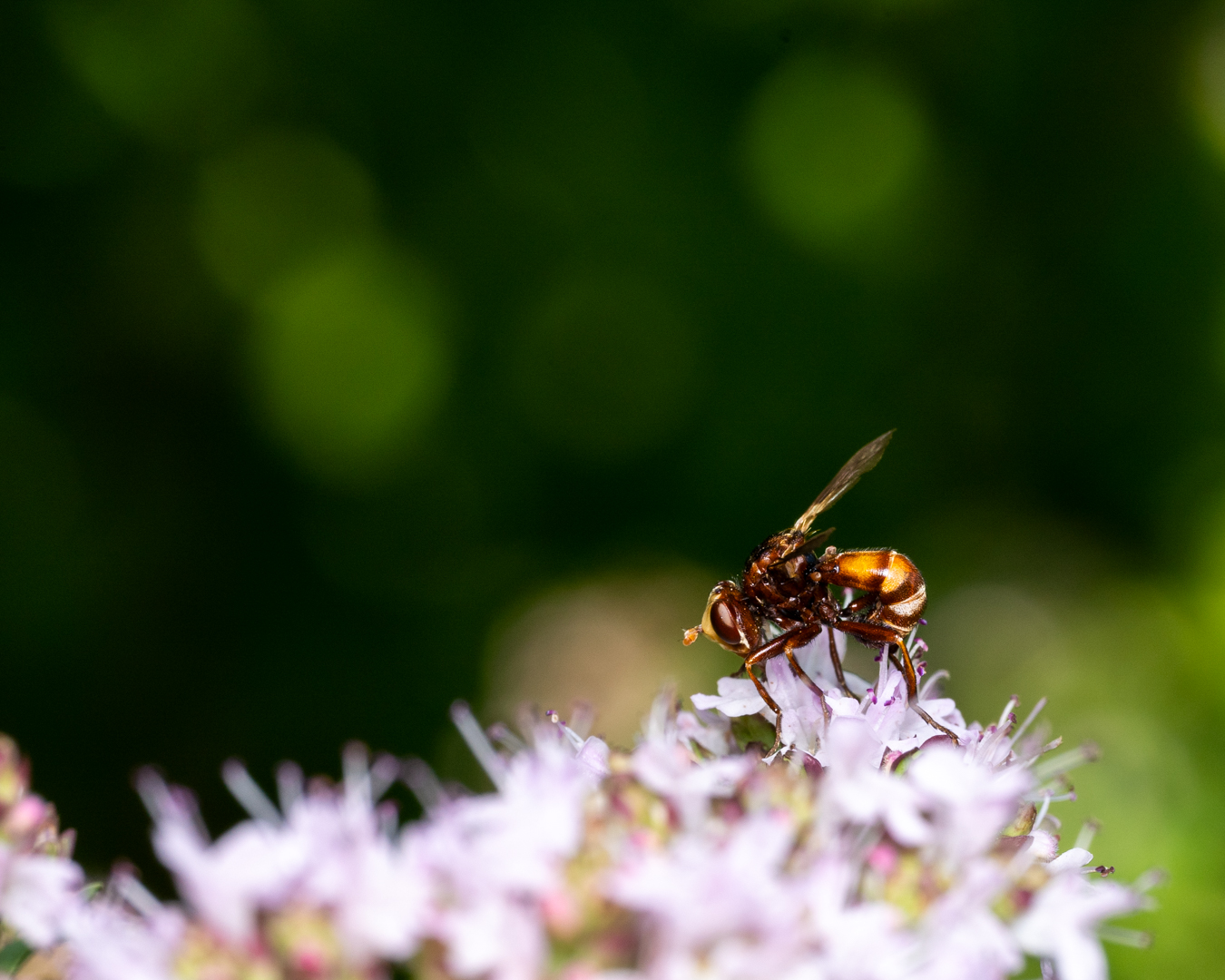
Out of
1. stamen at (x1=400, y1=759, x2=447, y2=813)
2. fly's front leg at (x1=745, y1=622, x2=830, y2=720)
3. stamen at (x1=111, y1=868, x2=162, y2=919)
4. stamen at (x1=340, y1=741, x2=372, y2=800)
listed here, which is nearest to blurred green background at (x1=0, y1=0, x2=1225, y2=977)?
fly's front leg at (x1=745, y1=622, x2=830, y2=720)

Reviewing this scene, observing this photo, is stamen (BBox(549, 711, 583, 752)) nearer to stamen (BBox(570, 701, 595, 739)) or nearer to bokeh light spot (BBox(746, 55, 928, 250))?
stamen (BBox(570, 701, 595, 739))

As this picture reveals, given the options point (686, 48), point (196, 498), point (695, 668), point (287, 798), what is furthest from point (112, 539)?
point (287, 798)

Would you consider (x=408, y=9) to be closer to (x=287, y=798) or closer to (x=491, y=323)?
(x=491, y=323)

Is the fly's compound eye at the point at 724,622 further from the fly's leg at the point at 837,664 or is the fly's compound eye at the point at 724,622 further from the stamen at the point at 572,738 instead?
the stamen at the point at 572,738

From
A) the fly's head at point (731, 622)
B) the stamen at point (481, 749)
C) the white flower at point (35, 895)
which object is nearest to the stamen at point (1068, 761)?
the fly's head at point (731, 622)

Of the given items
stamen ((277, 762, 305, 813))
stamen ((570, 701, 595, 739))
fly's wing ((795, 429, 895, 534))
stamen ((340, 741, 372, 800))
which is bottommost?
fly's wing ((795, 429, 895, 534))

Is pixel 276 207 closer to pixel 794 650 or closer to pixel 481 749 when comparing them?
pixel 794 650
